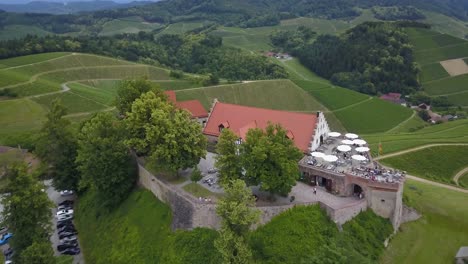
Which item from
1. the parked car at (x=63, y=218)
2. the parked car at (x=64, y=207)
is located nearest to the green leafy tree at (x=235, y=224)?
the parked car at (x=63, y=218)

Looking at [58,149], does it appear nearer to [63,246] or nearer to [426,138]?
[63,246]

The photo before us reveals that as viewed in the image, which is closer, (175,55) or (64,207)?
(64,207)

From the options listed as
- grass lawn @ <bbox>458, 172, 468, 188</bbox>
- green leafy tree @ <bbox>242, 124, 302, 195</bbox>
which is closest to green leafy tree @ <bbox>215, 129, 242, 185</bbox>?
green leafy tree @ <bbox>242, 124, 302, 195</bbox>

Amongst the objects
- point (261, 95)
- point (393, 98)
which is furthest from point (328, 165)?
point (393, 98)

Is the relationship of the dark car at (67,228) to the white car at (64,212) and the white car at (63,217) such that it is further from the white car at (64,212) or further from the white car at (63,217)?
the white car at (64,212)

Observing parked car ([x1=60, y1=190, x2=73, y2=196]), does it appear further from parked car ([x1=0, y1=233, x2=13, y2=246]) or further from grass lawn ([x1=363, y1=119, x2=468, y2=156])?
grass lawn ([x1=363, y1=119, x2=468, y2=156])
